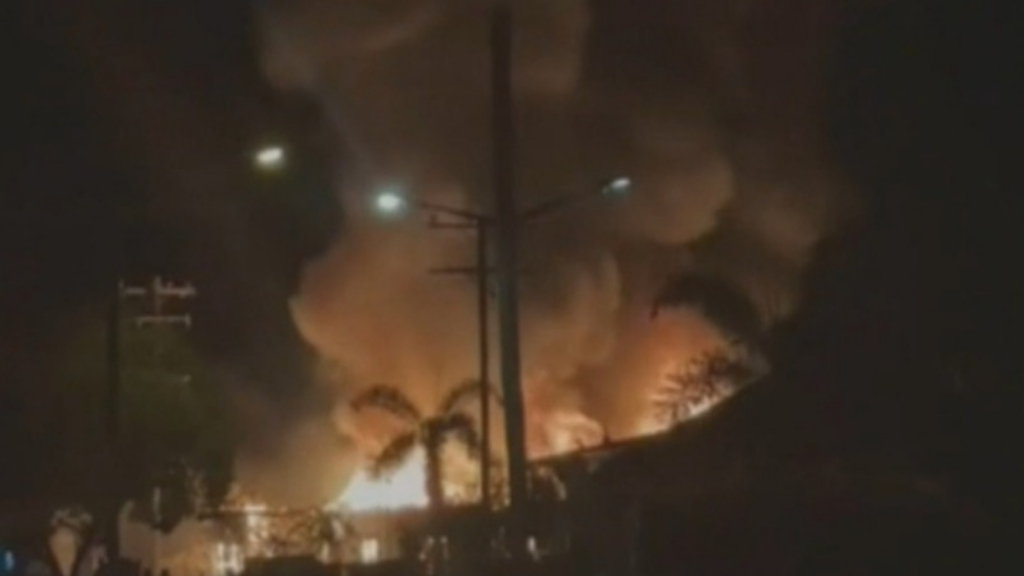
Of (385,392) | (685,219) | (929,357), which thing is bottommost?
(929,357)

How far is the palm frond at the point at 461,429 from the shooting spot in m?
45.8

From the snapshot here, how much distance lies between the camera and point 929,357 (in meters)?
24.7

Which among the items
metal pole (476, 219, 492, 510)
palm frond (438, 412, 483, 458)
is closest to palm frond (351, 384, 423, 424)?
palm frond (438, 412, 483, 458)

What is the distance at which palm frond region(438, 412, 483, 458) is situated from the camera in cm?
4581

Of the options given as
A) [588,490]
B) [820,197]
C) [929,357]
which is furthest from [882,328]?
[820,197]

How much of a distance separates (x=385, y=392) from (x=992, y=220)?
1001 inches

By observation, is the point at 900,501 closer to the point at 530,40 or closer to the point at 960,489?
the point at 960,489

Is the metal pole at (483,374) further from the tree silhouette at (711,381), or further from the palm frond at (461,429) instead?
the palm frond at (461,429)

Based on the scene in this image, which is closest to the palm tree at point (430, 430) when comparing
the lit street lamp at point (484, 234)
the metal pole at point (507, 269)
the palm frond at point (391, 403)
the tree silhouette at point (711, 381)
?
the palm frond at point (391, 403)

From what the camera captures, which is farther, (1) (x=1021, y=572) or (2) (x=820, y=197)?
(2) (x=820, y=197)

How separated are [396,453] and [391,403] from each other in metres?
1.73

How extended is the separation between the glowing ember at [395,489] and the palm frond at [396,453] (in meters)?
0.18

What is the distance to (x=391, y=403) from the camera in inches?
1921

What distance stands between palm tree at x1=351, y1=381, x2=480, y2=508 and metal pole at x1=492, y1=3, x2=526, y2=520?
23.6 ft
